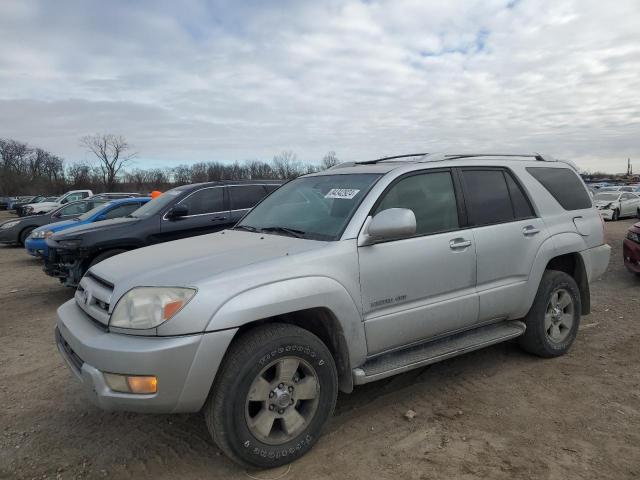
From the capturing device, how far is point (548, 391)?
3.83m

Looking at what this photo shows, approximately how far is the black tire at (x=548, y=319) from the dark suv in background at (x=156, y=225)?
16.5 feet

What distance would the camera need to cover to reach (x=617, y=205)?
24.0 meters

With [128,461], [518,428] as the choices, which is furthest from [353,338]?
[128,461]

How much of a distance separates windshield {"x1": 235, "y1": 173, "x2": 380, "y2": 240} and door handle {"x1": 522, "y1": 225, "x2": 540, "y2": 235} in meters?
1.50

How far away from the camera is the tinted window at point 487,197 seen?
3945 mm

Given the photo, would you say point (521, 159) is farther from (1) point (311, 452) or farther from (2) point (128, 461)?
(2) point (128, 461)

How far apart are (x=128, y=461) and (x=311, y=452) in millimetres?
1144

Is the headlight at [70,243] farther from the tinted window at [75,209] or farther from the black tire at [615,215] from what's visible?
the black tire at [615,215]

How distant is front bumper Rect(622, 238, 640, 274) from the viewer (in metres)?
7.67

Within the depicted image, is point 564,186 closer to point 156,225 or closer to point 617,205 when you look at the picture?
point 156,225

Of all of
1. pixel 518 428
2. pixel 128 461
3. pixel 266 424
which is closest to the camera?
pixel 266 424

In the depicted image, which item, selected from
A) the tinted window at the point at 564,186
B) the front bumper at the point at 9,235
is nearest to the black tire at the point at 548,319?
the tinted window at the point at 564,186

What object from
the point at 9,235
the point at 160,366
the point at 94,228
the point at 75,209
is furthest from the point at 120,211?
the point at 160,366

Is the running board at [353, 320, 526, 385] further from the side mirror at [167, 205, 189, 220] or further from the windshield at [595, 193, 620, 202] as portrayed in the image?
the windshield at [595, 193, 620, 202]
